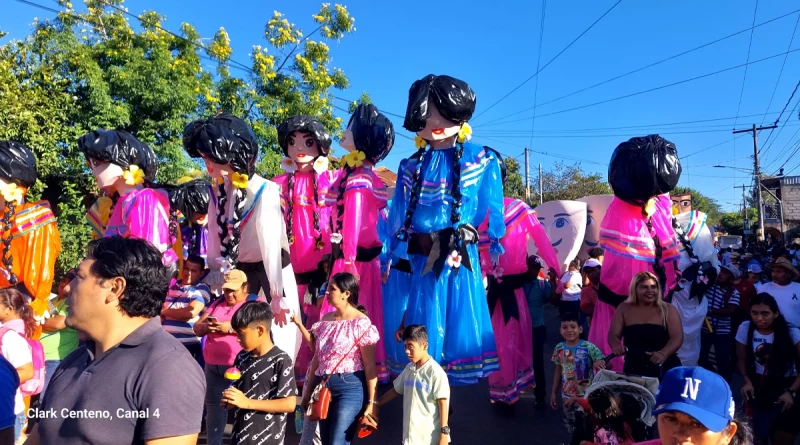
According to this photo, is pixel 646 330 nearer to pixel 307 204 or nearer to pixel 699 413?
pixel 699 413

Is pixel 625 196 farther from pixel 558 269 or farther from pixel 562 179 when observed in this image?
pixel 562 179

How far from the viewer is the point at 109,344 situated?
1.85 meters

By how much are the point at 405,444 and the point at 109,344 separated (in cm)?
197

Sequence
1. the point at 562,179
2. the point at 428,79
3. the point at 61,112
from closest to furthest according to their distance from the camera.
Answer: the point at 428,79, the point at 61,112, the point at 562,179

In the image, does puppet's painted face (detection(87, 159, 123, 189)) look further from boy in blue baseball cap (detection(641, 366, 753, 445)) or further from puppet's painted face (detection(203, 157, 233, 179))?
boy in blue baseball cap (detection(641, 366, 753, 445))

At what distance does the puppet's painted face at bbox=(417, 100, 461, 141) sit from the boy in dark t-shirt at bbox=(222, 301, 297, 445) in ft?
6.12

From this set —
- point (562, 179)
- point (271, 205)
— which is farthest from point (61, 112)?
point (562, 179)

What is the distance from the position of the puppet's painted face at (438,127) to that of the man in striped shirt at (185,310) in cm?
205

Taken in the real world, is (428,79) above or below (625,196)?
above

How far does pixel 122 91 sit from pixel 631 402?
38.6ft

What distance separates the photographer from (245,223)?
13.8 feet

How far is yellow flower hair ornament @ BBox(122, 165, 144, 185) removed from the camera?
4.61 m

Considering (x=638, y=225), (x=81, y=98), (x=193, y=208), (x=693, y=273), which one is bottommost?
(x=693, y=273)

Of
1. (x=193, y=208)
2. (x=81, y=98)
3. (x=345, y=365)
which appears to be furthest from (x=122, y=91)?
(x=345, y=365)
